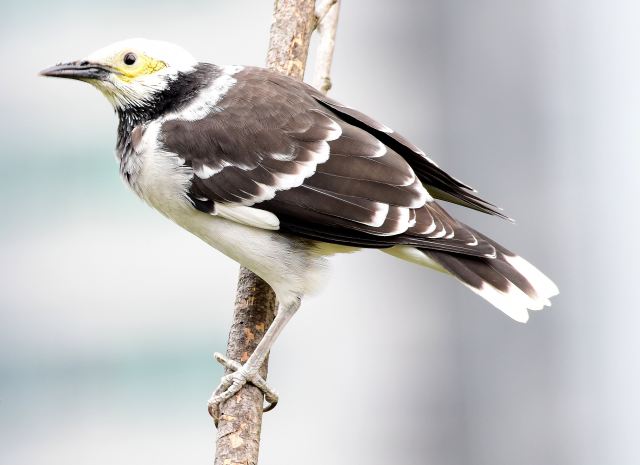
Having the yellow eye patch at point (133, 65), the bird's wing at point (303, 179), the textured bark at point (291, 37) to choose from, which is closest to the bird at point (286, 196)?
the bird's wing at point (303, 179)

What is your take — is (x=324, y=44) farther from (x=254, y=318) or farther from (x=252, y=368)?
(x=252, y=368)

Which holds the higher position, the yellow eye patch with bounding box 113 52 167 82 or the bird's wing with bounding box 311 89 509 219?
the yellow eye patch with bounding box 113 52 167 82

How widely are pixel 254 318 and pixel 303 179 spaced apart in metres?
0.66

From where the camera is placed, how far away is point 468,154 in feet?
31.8

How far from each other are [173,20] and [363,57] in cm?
179

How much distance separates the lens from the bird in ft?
14.8

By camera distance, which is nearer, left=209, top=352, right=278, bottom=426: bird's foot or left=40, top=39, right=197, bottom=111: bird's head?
left=209, top=352, right=278, bottom=426: bird's foot

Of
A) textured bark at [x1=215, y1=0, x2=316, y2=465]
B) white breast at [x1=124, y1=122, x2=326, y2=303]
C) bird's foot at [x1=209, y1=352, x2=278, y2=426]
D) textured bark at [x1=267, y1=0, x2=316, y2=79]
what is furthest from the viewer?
textured bark at [x1=267, y1=0, x2=316, y2=79]

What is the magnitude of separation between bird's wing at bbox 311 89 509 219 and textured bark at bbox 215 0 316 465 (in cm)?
48

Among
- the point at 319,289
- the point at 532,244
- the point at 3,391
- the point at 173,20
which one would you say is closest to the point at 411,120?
the point at 532,244

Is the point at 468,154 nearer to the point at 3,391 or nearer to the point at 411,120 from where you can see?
the point at 411,120

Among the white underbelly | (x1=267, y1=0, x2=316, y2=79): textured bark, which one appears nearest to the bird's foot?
the white underbelly

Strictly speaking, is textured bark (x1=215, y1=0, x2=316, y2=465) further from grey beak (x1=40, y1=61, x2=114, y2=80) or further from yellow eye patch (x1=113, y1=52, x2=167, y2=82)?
grey beak (x1=40, y1=61, x2=114, y2=80)

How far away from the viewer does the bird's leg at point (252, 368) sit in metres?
4.49
